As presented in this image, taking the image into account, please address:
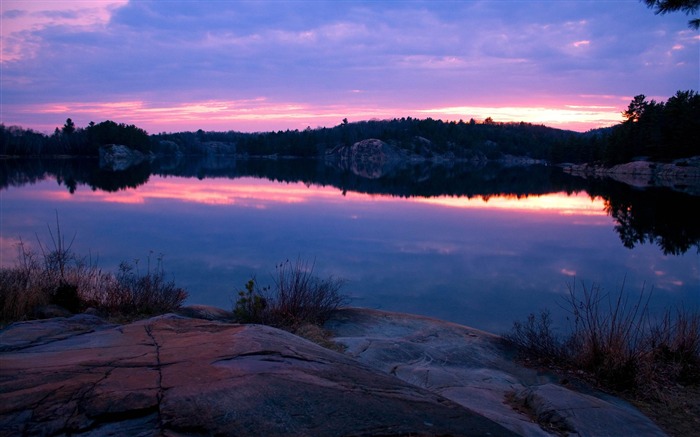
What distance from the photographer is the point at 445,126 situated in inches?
6727

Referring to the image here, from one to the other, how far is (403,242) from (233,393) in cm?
1652

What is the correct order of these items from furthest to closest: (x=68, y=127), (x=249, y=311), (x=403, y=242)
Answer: (x=68, y=127), (x=403, y=242), (x=249, y=311)

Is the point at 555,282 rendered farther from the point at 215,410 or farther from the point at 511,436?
the point at 215,410

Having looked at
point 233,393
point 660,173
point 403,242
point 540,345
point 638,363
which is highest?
point 660,173

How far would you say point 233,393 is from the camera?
12.0ft

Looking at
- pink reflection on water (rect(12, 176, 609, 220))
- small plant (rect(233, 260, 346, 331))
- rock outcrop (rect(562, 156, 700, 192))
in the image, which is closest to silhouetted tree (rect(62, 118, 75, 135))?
pink reflection on water (rect(12, 176, 609, 220))

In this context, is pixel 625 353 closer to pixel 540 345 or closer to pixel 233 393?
pixel 540 345

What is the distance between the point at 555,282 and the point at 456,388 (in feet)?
30.6

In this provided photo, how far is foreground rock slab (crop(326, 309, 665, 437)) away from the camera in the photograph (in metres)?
5.31

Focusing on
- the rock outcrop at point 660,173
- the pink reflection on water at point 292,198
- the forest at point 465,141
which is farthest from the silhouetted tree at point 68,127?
the rock outcrop at point 660,173

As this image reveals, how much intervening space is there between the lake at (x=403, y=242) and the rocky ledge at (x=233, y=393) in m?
5.06

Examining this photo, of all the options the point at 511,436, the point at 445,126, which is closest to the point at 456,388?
the point at 511,436

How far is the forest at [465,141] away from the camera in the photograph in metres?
59.3

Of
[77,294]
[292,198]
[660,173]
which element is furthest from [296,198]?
[660,173]
